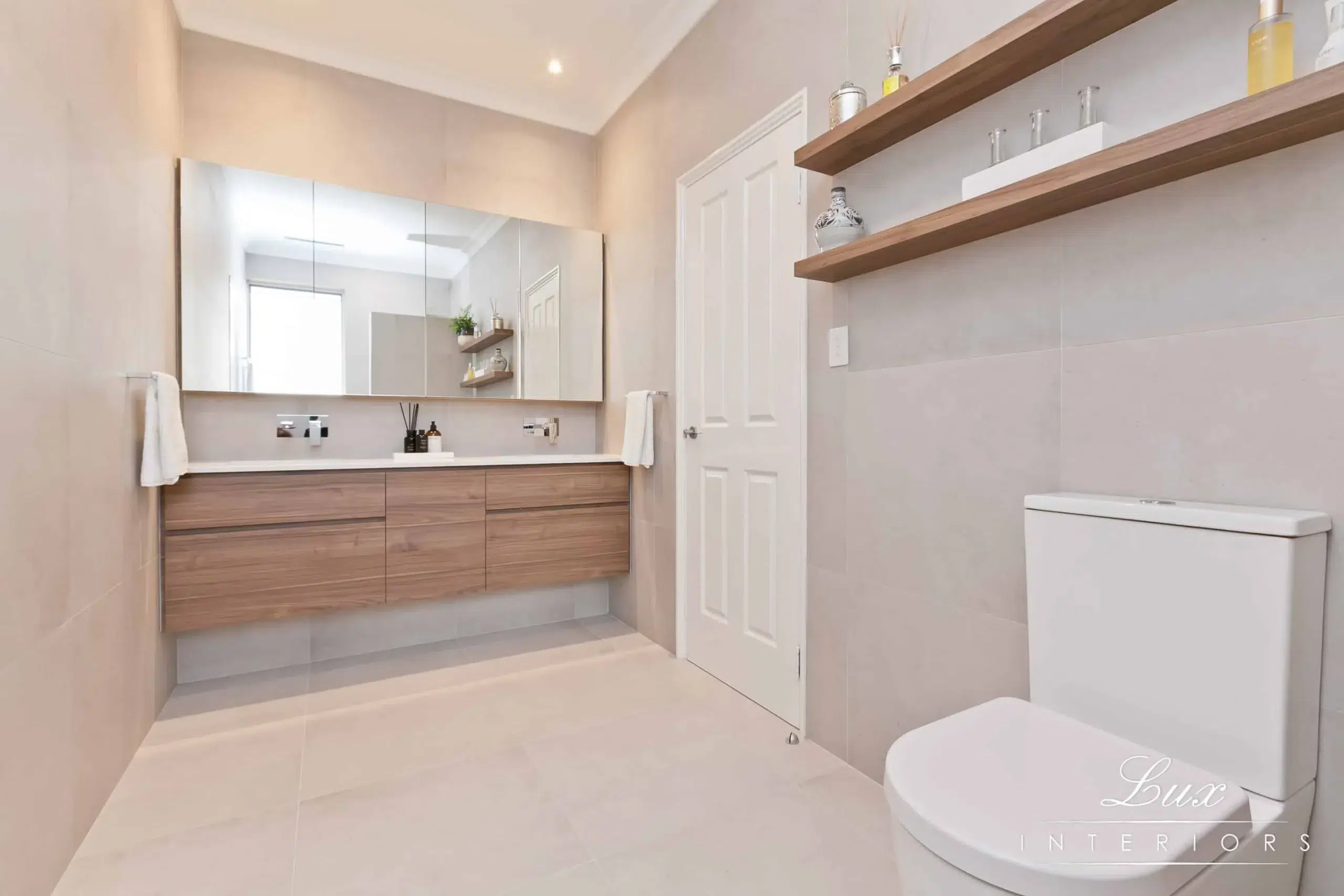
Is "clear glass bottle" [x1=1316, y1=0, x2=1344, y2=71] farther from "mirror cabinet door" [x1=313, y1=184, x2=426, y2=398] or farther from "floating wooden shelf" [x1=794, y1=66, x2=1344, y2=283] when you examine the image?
"mirror cabinet door" [x1=313, y1=184, x2=426, y2=398]

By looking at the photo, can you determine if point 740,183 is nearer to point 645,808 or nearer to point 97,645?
point 645,808

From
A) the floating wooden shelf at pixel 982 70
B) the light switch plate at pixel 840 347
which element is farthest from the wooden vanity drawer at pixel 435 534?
the floating wooden shelf at pixel 982 70

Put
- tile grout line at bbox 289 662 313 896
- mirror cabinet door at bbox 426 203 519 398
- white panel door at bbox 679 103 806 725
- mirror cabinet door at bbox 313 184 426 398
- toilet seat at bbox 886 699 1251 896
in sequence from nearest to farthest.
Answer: toilet seat at bbox 886 699 1251 896
tile grout line at bbox 289 662 313 896
white panel door at bbox 679 103 806 725
mirror cabinet door at bbox 313 184 426 398
mirror cabinet door at bbox 426 203 519 398

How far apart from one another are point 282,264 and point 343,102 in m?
0.79

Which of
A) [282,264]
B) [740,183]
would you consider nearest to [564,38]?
[740,183]

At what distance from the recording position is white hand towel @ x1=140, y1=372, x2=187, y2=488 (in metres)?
1.89

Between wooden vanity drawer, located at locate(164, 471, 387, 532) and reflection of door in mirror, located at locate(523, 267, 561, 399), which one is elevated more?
reflection of door in mirror, located at locate(523, 267, 561, 399)

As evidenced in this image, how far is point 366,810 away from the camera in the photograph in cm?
160

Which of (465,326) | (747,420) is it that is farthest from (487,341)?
(747,420)

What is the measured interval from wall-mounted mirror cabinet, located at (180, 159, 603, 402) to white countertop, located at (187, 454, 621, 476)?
0.34 meters

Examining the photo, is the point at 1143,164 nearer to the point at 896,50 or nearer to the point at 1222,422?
the point at 1222,422

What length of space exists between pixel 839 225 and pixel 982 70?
0.46 meters

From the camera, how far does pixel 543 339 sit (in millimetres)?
3182

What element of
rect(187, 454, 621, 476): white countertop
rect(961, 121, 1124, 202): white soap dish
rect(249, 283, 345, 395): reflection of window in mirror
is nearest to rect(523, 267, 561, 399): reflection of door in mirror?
rect(187, 454, 621, 476): white countertop
